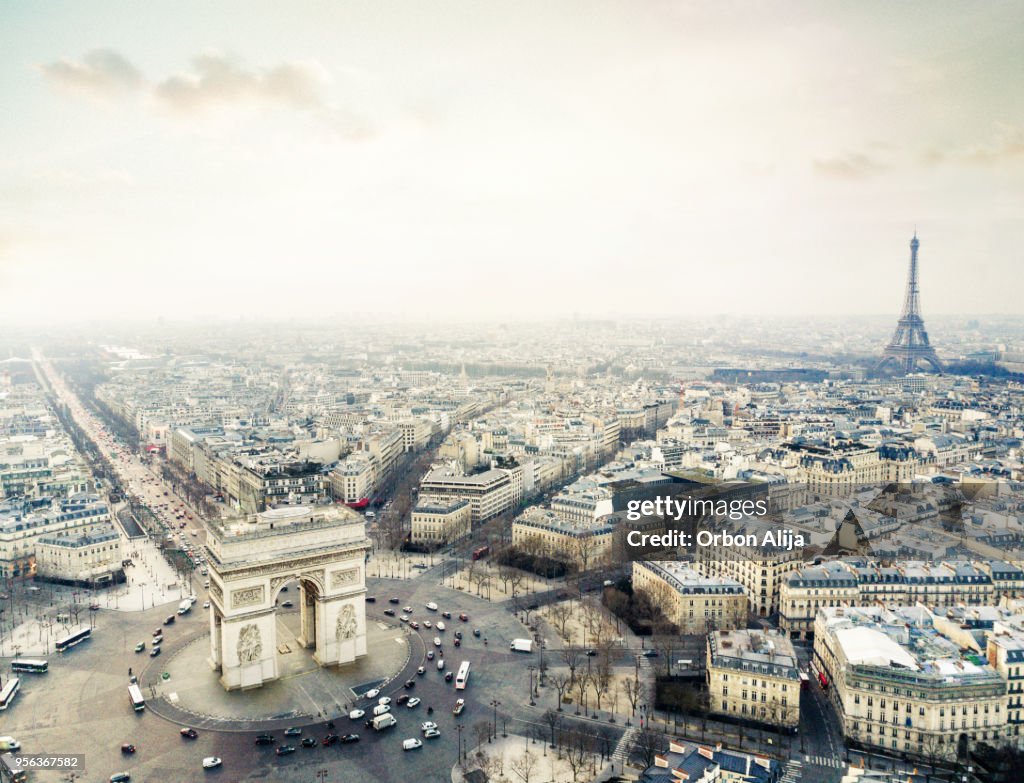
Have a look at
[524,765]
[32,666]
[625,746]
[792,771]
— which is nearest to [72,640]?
[32,666]

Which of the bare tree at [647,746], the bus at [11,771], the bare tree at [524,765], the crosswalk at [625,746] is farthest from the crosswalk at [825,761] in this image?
the bus at [11,771]

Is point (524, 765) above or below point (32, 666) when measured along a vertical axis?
below

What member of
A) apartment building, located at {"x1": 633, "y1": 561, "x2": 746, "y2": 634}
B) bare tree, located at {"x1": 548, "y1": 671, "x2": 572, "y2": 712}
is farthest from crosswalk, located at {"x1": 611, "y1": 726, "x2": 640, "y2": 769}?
apartment building, located at {"x1": 633, "y1": 561, "x2": 746, "y2": 634}

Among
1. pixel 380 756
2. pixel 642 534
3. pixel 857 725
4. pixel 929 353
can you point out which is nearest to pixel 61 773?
pixel 380 756

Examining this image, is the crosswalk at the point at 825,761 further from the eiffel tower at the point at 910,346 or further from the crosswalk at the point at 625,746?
the eiffel tower at the point at 910,346

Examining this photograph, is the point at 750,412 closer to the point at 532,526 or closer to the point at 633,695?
the point at 532,526

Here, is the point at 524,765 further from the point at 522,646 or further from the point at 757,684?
the point at 757,684
